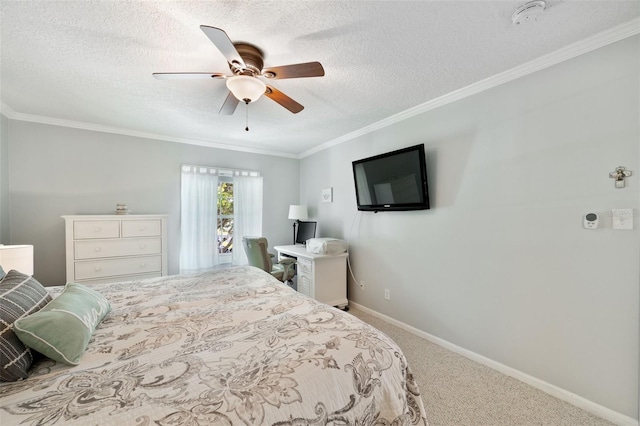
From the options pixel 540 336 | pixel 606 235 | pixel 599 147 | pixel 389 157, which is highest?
pixel 389 157

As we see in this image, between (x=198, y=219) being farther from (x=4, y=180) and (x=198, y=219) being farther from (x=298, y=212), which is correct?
(x=4, y=180)

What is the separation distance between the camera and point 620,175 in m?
1.62

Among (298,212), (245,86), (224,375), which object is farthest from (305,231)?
(224,375)

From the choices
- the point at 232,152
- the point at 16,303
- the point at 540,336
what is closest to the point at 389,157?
the point at 540,336

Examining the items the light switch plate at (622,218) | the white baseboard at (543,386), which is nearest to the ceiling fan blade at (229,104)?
the light switch plate at (622,218)

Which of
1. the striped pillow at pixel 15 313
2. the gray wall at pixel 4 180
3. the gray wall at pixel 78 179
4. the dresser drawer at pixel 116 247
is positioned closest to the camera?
the striped pillow at pixel 15 313

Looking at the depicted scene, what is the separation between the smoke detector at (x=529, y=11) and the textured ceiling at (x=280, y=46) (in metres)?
0.06

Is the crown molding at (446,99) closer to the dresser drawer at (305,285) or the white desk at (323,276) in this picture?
the white desk at (323,276)

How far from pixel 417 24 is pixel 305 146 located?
2.88 m

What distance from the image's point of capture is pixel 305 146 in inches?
170

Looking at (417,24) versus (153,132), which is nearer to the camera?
(417,24)

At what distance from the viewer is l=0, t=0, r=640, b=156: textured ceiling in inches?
57.3

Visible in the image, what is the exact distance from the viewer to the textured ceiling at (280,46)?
1.46 m

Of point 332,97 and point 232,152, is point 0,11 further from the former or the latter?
point 232,152
